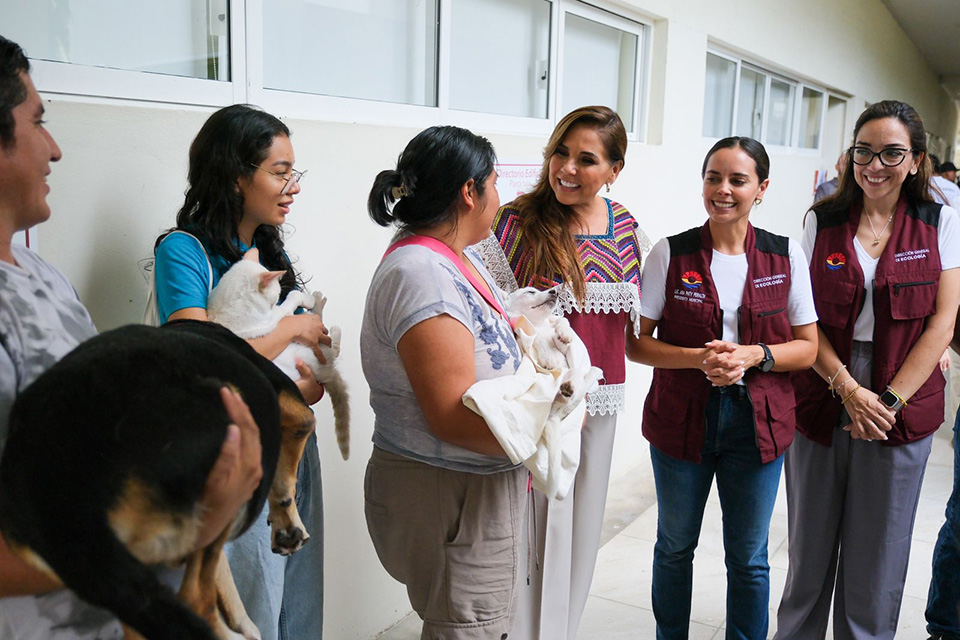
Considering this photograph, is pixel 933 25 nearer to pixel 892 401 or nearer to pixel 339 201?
pixel 892 401

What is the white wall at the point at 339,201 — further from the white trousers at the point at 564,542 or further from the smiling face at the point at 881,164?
the smiling face at the point at 881,164

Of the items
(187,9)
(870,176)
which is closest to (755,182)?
(870,176)

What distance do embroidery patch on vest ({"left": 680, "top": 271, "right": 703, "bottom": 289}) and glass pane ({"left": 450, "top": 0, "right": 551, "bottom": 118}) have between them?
52.5 inches

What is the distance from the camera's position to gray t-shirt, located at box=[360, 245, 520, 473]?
147 centimetres

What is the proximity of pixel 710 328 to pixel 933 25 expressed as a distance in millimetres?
11359

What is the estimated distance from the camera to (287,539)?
0.82 metres

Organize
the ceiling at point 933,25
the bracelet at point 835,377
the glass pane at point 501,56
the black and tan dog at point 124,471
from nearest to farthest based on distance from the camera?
the black and tan dog at point 124,471 → the bracelet at point 835,377 → the glass pane at point 501,56 → the ceiling at point 933,25

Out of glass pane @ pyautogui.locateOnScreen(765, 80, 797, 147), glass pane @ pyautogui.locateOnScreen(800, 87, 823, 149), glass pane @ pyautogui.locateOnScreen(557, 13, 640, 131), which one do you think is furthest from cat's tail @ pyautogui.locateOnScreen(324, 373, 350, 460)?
glass pane @ pyautogui.locateOnScreen(800, 87, 823, 149)

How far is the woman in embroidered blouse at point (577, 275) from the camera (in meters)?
2.22

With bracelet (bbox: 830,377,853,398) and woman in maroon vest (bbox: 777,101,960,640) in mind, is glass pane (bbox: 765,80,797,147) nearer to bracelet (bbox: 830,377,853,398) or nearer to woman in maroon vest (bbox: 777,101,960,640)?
woman in maroon vest (bbox: 777,101,960,640)

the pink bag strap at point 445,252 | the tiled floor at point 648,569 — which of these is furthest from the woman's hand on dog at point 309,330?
the tiled floor at point 648,569

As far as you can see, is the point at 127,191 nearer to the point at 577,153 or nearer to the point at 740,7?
the point at 577,153

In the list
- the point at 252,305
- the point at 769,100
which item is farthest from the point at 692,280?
the point at 769,100

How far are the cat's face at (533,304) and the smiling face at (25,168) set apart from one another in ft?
4.08
